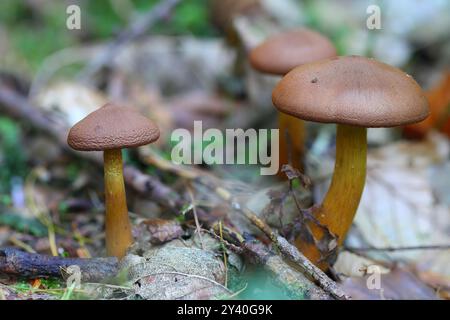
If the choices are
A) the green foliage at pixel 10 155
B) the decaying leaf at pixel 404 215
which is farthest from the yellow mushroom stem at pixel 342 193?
the green foliage at pixel 10 155

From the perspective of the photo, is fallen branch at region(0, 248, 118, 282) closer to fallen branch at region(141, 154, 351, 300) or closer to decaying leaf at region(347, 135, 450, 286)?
fallen branch at region(141, 154, 351, 300)

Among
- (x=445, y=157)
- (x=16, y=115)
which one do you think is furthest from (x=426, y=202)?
(x=16, y=115)

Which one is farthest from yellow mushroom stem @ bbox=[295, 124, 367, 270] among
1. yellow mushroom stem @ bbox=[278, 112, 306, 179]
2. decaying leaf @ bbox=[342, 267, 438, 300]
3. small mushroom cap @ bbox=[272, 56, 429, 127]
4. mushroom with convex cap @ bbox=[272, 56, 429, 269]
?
yellow mushroom stem @ bbox=[278, 112, 306, 179]

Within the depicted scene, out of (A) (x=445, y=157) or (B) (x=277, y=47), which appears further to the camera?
(A) (x=445, y=157)

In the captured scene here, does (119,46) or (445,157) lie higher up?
(119,46)

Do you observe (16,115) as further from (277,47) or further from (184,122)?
(277,47)

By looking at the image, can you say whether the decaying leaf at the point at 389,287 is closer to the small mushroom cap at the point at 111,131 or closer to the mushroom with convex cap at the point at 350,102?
the mushroom with convex cap at the point at 350,102

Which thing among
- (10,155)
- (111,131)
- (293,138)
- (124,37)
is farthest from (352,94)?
(124,37)
